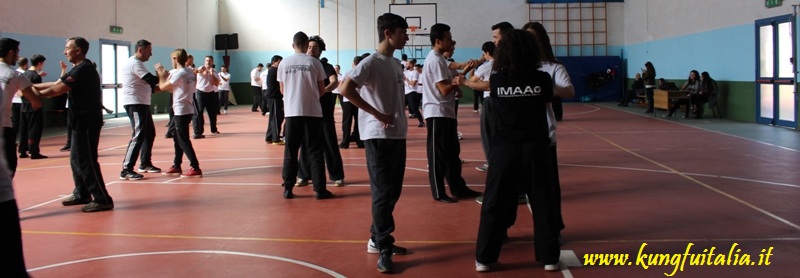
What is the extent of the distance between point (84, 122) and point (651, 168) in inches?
270

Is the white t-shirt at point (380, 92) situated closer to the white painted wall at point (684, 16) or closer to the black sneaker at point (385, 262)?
the black sneaker at point (385, 262)

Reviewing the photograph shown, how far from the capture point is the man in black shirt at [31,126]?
1105 centimetres

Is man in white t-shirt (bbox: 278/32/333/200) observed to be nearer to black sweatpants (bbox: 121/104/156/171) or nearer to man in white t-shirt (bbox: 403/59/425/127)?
black sweatpants (bbox: 121/104/156/171)

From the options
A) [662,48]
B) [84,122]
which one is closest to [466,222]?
[84,122]

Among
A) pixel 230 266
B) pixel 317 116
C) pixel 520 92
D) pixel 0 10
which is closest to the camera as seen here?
pixel 520 92

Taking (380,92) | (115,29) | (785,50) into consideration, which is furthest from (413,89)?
(380,92)

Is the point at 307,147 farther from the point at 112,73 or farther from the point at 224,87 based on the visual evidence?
the point at 224,87

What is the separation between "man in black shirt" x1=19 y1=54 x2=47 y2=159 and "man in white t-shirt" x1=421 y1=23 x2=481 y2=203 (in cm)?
714

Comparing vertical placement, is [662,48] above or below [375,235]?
above

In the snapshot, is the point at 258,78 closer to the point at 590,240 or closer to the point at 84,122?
the point at 84,122

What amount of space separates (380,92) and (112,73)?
19.1 metres

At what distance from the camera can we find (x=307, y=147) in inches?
281

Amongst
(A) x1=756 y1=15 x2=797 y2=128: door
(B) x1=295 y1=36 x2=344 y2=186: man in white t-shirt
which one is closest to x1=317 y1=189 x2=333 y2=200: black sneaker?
(B) x1=295 y1=36 x2=344 y2=186: man in white t-shirt

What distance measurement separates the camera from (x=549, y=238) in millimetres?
4320
